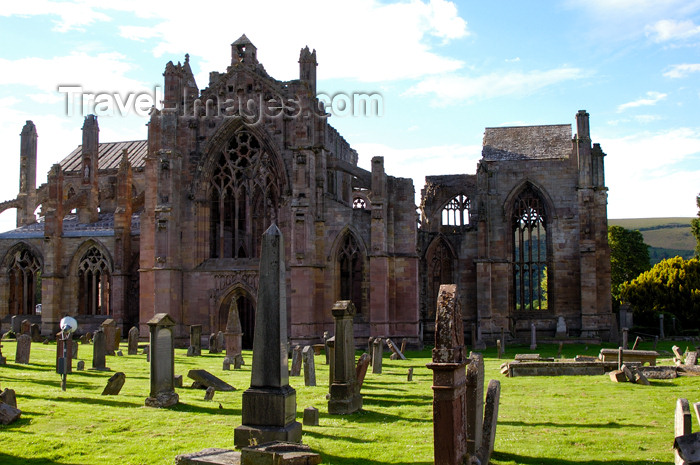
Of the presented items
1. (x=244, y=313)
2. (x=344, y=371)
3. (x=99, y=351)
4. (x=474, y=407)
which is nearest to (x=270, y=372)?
(x=474, y=407)

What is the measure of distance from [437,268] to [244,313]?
1102 centimetres

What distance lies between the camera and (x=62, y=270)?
38.9 metres

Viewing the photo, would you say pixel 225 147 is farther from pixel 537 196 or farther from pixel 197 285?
pixel 537 196

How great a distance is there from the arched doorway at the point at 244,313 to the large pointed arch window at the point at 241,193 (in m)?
2.01

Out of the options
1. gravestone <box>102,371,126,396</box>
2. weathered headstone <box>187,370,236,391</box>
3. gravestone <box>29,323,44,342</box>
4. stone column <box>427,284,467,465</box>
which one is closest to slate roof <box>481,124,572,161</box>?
gravestone <box>29,323,44,342</box>

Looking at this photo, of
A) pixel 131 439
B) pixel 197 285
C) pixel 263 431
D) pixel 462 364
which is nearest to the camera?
pixel 462 364

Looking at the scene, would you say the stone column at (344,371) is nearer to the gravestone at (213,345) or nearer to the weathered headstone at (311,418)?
the weathered headstone at (311,418)

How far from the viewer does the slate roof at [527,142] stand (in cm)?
3825

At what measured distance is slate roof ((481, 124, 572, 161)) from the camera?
125ft

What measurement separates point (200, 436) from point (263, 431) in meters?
1.59

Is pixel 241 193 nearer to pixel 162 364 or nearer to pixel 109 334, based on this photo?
pixel 109 334

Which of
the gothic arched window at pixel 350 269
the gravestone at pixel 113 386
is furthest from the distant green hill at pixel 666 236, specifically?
the gravestone at pixel 113 386

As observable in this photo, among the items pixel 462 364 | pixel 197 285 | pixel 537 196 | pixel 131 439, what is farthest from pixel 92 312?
pixel 462 364

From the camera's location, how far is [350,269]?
1278 inches
